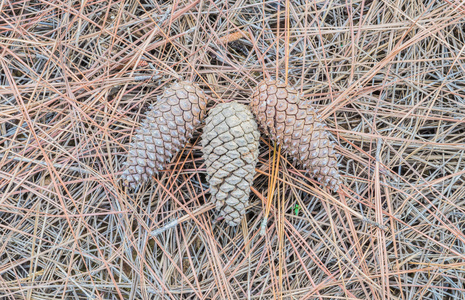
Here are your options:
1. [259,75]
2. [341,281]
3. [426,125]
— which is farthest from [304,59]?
[341,281]

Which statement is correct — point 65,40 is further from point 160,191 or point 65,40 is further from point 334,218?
point 334,218

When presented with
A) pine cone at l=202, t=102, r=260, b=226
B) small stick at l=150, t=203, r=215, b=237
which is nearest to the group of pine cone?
pine cone at l=202, t=102, r=260, b=226

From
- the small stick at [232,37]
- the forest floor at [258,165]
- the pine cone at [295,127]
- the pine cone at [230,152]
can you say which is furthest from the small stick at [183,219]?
the small stick at [232,37]

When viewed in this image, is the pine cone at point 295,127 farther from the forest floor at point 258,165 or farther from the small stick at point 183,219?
the small stick at point 183,219

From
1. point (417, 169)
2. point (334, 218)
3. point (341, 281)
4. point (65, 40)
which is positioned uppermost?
point (65, 40)

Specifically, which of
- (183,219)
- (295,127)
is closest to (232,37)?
(295,127)

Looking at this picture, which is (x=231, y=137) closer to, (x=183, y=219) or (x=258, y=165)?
(x=258, y=165)

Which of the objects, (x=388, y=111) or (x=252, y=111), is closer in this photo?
(x=252, y=111)
